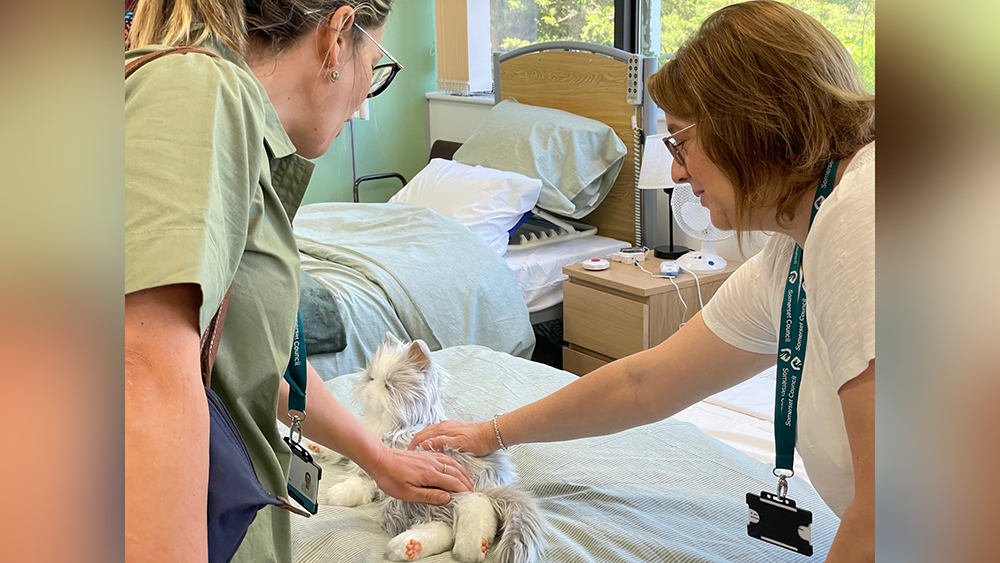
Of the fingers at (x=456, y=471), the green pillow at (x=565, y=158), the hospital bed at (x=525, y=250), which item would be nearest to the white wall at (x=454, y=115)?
the hospital bed at (x=525, y=250)

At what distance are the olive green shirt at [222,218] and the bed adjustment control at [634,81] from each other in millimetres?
2669

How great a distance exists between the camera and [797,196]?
0.93 metres

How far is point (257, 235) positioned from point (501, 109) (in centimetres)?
326

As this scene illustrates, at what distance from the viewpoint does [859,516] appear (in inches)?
29.6

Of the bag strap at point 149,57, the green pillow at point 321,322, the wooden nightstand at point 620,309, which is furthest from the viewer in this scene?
the wooden nightstand at point 620,309

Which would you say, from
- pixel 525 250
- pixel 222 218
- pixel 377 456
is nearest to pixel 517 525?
pixel 377 456

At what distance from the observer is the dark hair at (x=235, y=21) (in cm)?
68

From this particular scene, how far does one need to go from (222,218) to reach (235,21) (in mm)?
304

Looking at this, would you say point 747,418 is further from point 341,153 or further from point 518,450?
point 341,153

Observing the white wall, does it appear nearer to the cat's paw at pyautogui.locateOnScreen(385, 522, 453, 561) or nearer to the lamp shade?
the lamp shade

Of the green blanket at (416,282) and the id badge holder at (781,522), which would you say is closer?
the id badge holder at (781,522)

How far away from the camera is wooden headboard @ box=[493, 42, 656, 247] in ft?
10.9

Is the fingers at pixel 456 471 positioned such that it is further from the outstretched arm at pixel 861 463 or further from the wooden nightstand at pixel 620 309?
the wooden nightstand at pixel 620 309
